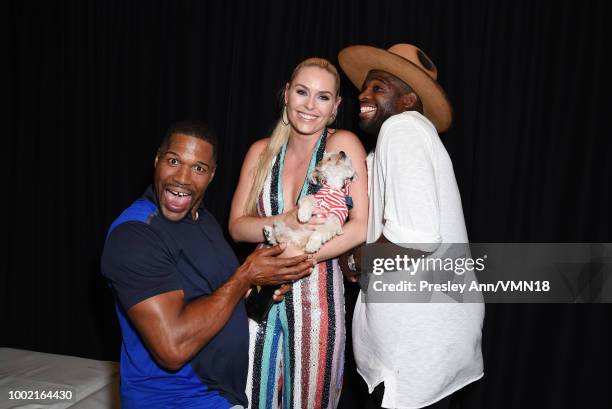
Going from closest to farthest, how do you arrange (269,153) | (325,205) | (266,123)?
(325,205) → (269,153) → (266,123)

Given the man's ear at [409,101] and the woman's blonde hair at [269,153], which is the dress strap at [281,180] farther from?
the man's ear at [409,101]

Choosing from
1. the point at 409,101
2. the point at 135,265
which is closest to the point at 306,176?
the point at 409,101

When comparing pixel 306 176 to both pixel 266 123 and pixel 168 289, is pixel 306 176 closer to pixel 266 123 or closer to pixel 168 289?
pixel 168 289

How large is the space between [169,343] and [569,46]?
2864 millimetres

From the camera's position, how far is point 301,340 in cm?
203

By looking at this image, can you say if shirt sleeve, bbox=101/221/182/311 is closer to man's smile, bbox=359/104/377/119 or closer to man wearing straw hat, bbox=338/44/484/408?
man wearing straw hat, bbox=338/44/484/408

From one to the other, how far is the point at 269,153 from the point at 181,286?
0.87m

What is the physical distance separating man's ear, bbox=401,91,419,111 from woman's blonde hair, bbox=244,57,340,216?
0.33m

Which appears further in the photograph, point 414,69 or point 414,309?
point 414,69

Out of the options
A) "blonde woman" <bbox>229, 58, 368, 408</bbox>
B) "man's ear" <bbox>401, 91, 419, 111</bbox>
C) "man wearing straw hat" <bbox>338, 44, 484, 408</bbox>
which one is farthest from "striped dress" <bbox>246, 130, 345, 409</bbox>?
"man's ear" <bbox>401, 91, 419, 111</bbox>

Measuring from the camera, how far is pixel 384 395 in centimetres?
164

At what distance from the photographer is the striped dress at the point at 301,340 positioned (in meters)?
2.03

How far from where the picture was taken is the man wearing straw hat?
151 cm

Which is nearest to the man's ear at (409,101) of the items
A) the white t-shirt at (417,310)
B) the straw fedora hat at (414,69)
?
the straw fedora hat at (414,69)
